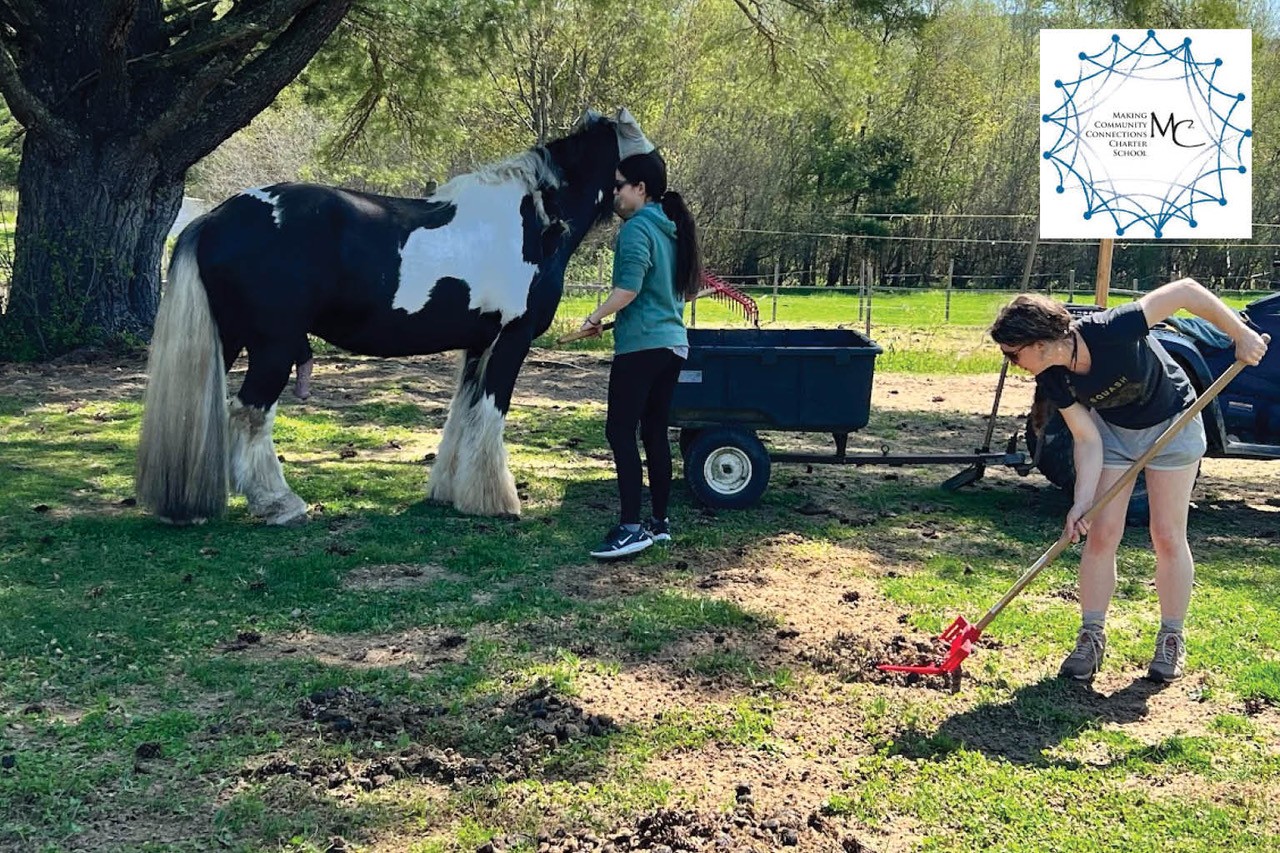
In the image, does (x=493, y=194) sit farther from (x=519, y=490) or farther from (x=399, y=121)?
(x=399, y=121)

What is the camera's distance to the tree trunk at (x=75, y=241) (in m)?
10.8

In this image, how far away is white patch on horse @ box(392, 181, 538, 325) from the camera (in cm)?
616

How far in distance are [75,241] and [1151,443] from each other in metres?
10.1

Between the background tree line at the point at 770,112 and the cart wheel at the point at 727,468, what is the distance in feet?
18.8

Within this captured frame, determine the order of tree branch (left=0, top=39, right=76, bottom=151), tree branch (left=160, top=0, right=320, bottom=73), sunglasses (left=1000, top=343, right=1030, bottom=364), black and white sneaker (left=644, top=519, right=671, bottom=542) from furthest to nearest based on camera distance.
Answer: tree branch (left=160, top=0, right=320, bottom=73)
tree branch (left=0, top=39, right=76, bottom=151)
black and white sneaker (left=644, top=519, right=671, bottom=542)
sunglasses (left=1000, top=343, right=1030, bottom=364)

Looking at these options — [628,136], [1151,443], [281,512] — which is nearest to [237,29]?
[628,136]

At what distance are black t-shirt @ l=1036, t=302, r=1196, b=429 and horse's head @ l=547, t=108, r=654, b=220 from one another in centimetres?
333

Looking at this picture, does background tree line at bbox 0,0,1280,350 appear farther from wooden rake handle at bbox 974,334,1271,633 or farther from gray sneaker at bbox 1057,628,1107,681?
gray sneaker at bbox 1057,628,1107,681

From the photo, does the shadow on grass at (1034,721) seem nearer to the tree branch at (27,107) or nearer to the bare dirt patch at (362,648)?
the bare dirt patch at (362,648)

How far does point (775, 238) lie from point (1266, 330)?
2342 cm

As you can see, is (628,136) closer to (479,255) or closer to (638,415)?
(479,255)

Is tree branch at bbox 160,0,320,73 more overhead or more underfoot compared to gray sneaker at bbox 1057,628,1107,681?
more overhead

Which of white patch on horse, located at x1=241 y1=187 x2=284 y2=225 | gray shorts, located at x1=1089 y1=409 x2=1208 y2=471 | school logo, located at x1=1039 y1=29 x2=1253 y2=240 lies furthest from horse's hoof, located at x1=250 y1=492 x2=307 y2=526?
school logo, located at x1=1039 y1=29 x2=1253 y2=240

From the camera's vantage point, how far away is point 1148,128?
7.71 m
